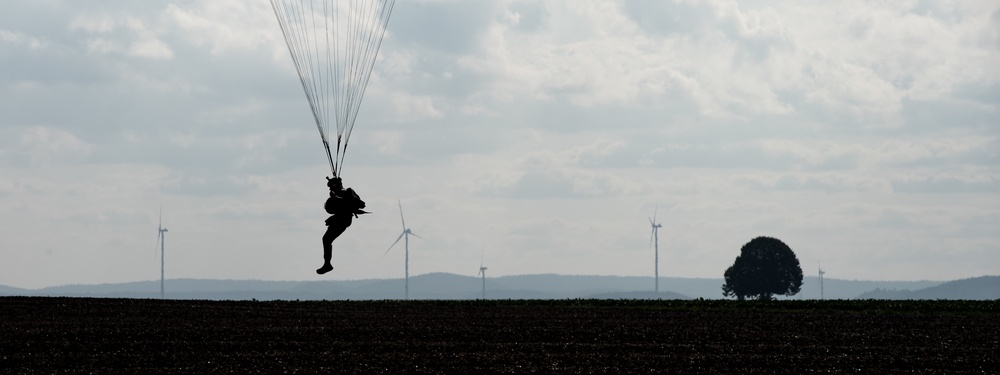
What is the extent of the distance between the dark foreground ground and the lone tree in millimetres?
68355

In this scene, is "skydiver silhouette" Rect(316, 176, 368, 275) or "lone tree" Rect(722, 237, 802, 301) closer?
"skydiver silhouette" Rect(316, 176, 368, 275)

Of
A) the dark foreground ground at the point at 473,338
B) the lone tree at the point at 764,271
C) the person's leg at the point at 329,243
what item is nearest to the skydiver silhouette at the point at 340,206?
the person's leg at the point at 329,243

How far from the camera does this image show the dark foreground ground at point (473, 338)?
37594mm

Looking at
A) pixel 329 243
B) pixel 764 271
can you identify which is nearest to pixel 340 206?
pixel 329 243

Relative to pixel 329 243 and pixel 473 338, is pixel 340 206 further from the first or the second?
pixel 473 338

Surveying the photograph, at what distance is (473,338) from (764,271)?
295 ft

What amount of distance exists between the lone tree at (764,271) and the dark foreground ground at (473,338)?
224ft

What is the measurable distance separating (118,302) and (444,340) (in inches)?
744

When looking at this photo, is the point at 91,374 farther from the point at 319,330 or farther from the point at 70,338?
the point at 319,330

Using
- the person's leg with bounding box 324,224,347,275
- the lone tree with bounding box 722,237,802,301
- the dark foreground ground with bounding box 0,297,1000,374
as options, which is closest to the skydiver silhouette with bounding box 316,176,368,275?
the person's leg with bounding box 324,224,347,275

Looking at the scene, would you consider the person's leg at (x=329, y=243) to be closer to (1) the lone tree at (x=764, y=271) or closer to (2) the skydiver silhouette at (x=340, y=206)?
(2) the skydiver silhouette at (x=340, y=206)

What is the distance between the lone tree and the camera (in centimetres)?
13088

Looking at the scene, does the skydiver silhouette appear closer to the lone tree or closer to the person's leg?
the person's leg

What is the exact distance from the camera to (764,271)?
131 metres
